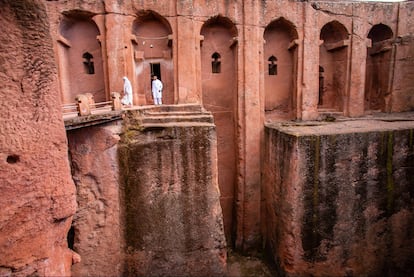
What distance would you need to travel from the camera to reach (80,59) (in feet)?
27.1

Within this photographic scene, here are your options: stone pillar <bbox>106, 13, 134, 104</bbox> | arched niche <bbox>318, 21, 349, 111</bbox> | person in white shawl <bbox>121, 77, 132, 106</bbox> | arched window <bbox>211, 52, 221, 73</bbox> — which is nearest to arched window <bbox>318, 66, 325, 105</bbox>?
arched niche <bbox>318, 21, 349, 111</bbox>

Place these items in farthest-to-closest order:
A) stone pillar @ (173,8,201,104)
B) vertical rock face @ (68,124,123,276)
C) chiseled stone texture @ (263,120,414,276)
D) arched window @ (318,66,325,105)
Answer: arched window @ (318,66,325,105)
stone pillar @ (173,8,201,104)
chiseled stone texture @ (263,120,414,276)
vertical rock face @ (68,124,123,276)

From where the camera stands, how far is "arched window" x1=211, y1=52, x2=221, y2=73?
901 centimetres

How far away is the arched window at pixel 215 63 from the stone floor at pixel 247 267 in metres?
7.09

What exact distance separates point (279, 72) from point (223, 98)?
2.61m

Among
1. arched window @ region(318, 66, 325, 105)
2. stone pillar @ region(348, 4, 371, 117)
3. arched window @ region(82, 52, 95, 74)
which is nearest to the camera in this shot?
arched window @ region(82, 52, 95, 74)

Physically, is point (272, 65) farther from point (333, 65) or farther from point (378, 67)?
point (378, 67)

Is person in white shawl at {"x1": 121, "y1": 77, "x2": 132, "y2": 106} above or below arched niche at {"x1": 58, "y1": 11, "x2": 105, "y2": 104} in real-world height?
below

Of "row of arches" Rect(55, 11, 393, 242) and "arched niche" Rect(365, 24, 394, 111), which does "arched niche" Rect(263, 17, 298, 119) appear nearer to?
"row of arches" Rect(55, 11, 393, 242)

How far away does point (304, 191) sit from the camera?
605 cm

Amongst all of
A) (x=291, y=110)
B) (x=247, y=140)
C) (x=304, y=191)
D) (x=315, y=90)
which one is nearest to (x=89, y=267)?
(x=304, y=191)

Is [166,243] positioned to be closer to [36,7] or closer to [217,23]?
[36,7]

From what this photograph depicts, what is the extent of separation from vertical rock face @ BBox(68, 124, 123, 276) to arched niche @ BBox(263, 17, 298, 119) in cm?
666

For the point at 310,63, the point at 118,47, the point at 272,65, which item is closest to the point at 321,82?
the point at 310,63
